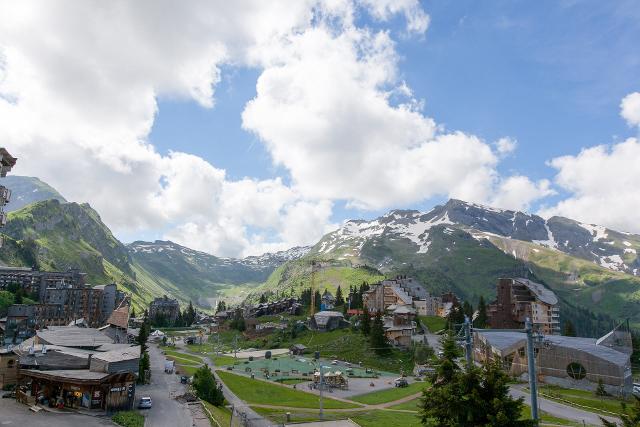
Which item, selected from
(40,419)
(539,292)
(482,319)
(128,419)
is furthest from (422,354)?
(40,419)

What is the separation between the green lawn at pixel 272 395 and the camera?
7188 cm

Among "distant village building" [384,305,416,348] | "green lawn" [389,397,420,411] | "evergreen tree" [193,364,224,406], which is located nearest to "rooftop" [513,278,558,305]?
"distant village building" [384,305,416,348]

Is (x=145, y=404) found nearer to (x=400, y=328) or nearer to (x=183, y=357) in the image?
(x=183, y=357)

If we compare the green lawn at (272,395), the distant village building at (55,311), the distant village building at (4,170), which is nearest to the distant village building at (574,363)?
the green lawn at (272,395)

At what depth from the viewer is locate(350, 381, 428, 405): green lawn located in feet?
245

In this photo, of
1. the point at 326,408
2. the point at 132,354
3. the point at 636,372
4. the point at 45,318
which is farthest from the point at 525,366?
the point at 45,318

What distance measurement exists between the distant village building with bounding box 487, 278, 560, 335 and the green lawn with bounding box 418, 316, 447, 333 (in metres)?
15.2

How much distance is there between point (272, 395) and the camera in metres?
78.4

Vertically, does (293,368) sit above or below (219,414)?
below

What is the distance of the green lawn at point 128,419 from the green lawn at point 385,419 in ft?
90.4

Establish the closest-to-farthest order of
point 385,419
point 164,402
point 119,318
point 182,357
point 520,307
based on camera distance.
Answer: point 385,419, point 164,402, point 119,318, point 182,357, point 520,307

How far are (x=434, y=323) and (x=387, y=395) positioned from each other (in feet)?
247

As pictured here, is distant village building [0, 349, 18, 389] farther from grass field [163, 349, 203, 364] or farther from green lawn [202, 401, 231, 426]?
grass field [163, 349, 203, 364]

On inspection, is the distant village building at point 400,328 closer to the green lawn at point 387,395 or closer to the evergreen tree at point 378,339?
the evergreen tree at point 378,339
